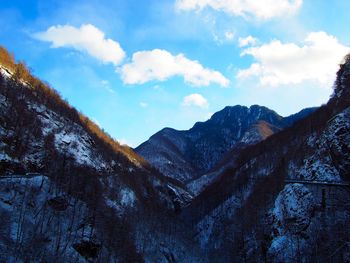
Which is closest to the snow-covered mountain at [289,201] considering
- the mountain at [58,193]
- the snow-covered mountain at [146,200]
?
the snow-covered mountain at [146,200]

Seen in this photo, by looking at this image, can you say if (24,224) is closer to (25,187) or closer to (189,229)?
(25,187)

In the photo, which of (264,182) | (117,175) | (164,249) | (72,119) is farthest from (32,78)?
(264,182)

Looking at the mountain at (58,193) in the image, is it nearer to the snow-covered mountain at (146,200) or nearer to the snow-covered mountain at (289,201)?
the snow-covered mountain at (146,200)

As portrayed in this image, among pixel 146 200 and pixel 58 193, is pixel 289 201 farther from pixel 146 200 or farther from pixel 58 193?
pixel 146 200

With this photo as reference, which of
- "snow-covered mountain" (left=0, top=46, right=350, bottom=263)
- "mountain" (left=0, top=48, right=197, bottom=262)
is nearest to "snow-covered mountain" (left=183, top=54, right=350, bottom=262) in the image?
"snow-covered mountain" (left=0, top=46, right=350, bottom=263)

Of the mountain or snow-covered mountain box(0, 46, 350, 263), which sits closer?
snow-covered mountain box(0, 46, 350, 263)

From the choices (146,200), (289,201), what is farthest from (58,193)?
(146,200)

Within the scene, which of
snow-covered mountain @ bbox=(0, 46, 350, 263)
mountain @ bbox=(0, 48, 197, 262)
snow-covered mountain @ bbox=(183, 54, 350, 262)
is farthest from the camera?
mountain @ bbox=(0, 48, 197, 262)

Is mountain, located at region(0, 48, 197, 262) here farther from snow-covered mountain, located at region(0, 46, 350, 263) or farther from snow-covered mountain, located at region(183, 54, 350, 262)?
snow-covered mountain, located at region(183, 54, 350, 262)

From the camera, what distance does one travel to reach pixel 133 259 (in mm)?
90125

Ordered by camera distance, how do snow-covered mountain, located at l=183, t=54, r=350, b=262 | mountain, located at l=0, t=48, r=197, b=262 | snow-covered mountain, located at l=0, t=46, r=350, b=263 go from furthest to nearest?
1. mountain, located at l=0, t=48, r=197, b=262
2. snow-covered mountain, located at l=0, t=46, r=350, b=263
3. snow-covered mountain, located at l=183, t=54, r=350, b=262

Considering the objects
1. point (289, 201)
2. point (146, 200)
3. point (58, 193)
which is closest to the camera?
point (289, 201)

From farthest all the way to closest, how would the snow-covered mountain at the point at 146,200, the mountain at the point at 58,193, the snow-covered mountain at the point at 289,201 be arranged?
1. the mountain at the point at 58,193
2. the snow-covered mountain at the point at 146,200
3. the snow-covered mountain at the point at 289,201

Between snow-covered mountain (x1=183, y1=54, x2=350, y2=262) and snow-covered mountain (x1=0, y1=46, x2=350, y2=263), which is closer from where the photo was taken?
snow-covered mountain (x1=183, y1=54, x2=350, y2=262)
